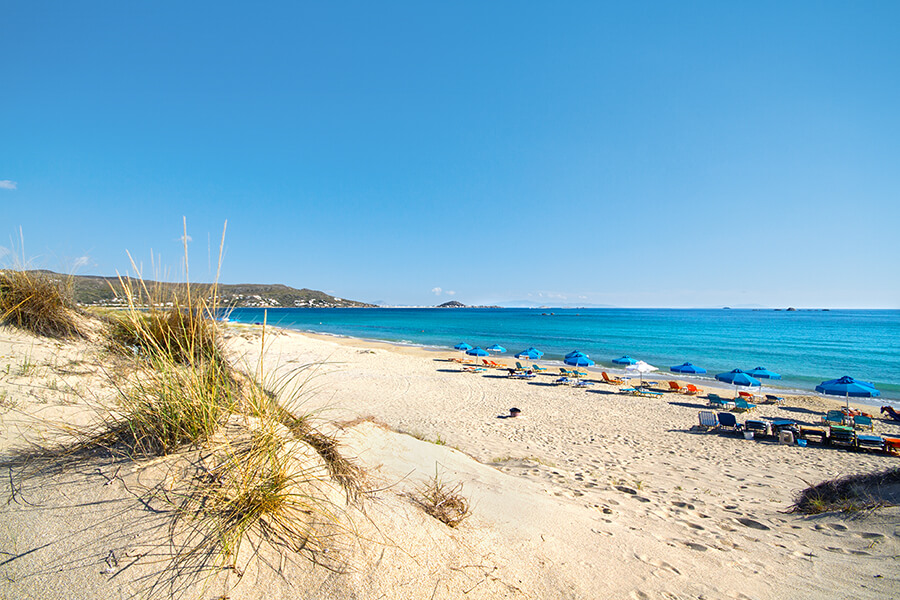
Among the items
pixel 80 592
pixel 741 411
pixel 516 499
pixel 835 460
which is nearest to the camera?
pixel 80 592

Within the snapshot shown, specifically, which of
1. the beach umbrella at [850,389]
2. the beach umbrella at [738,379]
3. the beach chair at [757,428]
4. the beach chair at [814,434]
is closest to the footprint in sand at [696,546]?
the beach chair at [757,428]

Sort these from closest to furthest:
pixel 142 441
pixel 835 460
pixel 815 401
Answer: pixel 142 441, pixel 835 460, pixel 815 401

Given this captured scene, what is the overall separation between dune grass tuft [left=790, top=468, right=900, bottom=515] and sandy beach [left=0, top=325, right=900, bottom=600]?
20cm

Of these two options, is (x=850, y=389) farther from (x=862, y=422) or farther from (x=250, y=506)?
(x=250, y=506)

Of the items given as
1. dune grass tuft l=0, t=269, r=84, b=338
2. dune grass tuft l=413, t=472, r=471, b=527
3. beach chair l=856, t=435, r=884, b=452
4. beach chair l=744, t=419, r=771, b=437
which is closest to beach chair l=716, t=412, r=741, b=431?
beach chair l=744, t=419, r=771, b=437

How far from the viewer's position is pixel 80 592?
1.53 m

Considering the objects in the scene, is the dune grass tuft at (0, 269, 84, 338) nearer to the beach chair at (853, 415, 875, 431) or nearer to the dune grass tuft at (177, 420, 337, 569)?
the dune grass tuft at (177, 420, 337, 569)

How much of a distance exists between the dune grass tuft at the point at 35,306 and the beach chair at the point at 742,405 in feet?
63.8

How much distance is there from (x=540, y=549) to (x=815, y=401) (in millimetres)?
21605

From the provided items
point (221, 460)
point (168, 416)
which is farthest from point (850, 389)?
point (168, 416)

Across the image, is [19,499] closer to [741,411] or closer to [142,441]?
[142,441]

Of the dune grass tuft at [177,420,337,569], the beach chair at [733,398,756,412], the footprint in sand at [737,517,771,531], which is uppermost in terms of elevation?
the dune grass tuft at [177,420,337,569]

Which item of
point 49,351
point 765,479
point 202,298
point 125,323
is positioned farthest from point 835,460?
point 49,351

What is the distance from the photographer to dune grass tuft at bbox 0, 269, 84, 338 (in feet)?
16.5
